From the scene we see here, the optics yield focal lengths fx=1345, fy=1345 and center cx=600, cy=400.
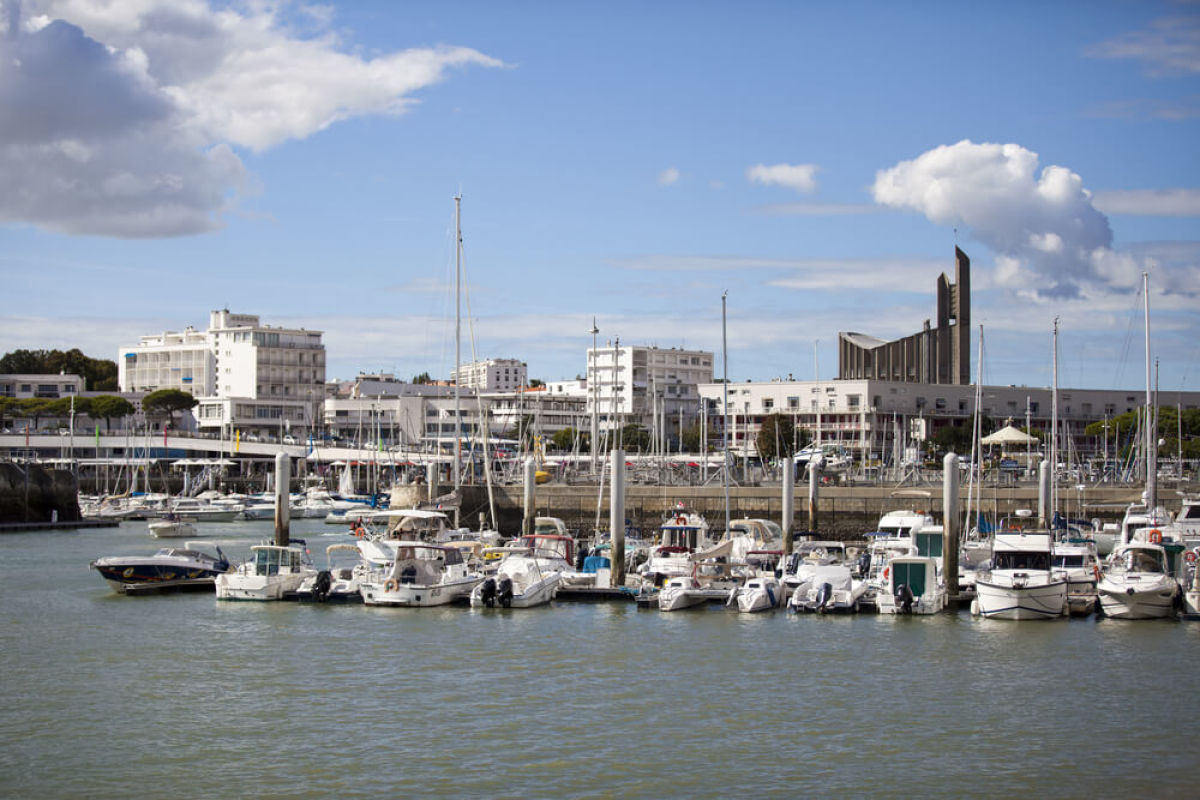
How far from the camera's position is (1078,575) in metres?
40.0

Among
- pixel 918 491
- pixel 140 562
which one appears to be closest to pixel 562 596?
pixel 140 562

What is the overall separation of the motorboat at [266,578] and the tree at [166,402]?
142 m

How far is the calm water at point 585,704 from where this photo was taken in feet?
72.6

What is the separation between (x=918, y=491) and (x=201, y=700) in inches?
1967

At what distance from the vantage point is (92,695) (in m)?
28.5

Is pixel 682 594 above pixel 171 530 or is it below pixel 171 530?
above

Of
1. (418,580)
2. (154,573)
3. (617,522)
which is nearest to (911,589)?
(617,522)

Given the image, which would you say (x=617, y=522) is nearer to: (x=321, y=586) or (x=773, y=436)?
(x=321, y=586)

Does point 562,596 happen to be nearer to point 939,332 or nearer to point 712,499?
point 712,499

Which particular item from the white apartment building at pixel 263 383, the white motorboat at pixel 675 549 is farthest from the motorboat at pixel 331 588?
the white apartment building at pixel 263 383

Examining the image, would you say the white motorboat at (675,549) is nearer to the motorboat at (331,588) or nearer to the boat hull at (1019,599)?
the motorboat at (331,588)

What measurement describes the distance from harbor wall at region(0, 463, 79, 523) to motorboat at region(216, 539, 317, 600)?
46.4m

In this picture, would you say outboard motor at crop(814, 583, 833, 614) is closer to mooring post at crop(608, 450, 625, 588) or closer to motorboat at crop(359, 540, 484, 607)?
mooring post at crop(608, 450, 625, 588)

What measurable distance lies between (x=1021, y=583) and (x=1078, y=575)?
12.4 feet
